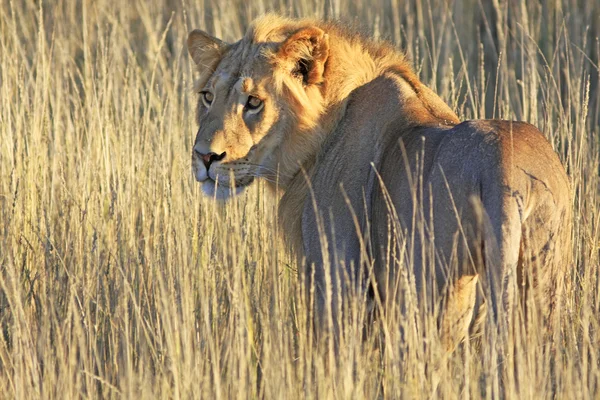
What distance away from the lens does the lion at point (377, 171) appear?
328 centimetres

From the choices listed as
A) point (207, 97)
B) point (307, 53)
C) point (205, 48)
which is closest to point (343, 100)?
point (307, 53)

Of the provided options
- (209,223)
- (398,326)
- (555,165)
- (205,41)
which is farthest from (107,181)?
(555,165)

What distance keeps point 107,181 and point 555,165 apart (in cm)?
301

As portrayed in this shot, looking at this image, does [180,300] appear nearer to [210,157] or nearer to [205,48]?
[210,157]

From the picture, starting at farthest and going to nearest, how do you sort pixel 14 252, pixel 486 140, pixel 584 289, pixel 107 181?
pixel 107 181, pixel 14 252, pixel 584 289, pixel 486 140

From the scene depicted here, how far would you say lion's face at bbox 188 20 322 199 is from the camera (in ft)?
14.0

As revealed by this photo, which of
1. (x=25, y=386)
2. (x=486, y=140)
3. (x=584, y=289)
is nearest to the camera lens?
(x=486, y=140)

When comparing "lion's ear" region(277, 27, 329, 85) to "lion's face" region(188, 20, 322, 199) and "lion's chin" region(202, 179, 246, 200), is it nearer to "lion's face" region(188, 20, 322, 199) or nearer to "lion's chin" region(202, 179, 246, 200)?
"lion's face" region(188, 20, 322, 199)

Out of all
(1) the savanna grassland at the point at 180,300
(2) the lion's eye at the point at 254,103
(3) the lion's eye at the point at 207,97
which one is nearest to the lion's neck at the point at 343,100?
(1) the savanna grassland at the point at 180,300

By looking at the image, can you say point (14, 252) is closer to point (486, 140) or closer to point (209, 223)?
point (209, 223)

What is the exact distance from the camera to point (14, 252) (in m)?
5.00

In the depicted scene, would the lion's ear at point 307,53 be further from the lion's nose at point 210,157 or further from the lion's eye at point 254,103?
the lion's nose at point 210,157

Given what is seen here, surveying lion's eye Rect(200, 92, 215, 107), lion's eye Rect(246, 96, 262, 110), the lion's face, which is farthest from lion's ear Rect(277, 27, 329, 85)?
lion's eye Rect(200, 92, 215, 107)

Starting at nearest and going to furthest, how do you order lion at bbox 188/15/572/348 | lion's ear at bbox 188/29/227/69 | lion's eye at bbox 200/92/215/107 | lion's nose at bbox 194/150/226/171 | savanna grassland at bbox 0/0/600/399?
lion at bbox 188/15/572/348, savanna grassland at bbox 0/0/600/399, lion's nose at bbox 194/150/226/171, lion's eye at bbox 200/92/215/107, lion's ear at bbox 188/29/227/69
